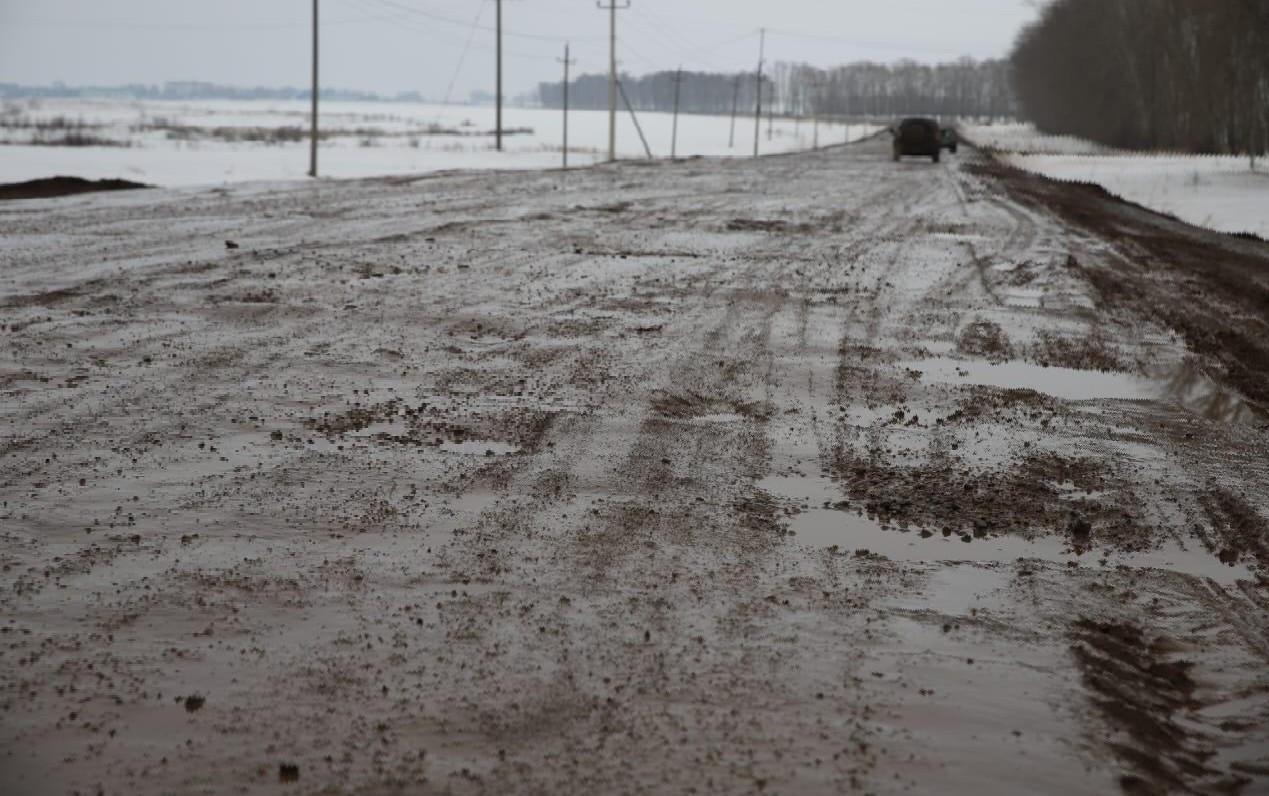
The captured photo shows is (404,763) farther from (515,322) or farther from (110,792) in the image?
(515,322)

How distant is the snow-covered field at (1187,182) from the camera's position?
24703 millimetres

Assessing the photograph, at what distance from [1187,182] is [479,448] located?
32.4 m

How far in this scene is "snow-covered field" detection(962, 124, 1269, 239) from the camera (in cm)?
2470

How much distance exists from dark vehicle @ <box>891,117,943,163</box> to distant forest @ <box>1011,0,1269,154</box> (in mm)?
9305

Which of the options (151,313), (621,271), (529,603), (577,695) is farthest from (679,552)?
(621,271)

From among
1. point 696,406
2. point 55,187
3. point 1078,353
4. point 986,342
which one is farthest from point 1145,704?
point 55,187

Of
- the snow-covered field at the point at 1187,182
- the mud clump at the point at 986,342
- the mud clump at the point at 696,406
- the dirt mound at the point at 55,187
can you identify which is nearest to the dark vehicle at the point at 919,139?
the snow-covered field at the point at 1187,182

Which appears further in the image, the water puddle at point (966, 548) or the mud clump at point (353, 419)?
the mud clump at point (353, 419)

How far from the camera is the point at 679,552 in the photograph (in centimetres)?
494

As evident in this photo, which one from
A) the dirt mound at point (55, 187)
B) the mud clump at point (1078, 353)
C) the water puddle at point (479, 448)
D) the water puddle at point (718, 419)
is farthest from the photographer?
the dirt mound at point (55, 187)

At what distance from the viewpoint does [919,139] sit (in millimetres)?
46281

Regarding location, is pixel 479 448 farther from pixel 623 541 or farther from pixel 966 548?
pixel 966 548

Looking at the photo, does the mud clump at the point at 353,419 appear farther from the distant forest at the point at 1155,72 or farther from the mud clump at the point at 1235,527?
the distant forest at the point at 1155,72

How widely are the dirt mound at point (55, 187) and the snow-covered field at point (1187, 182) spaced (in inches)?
808
